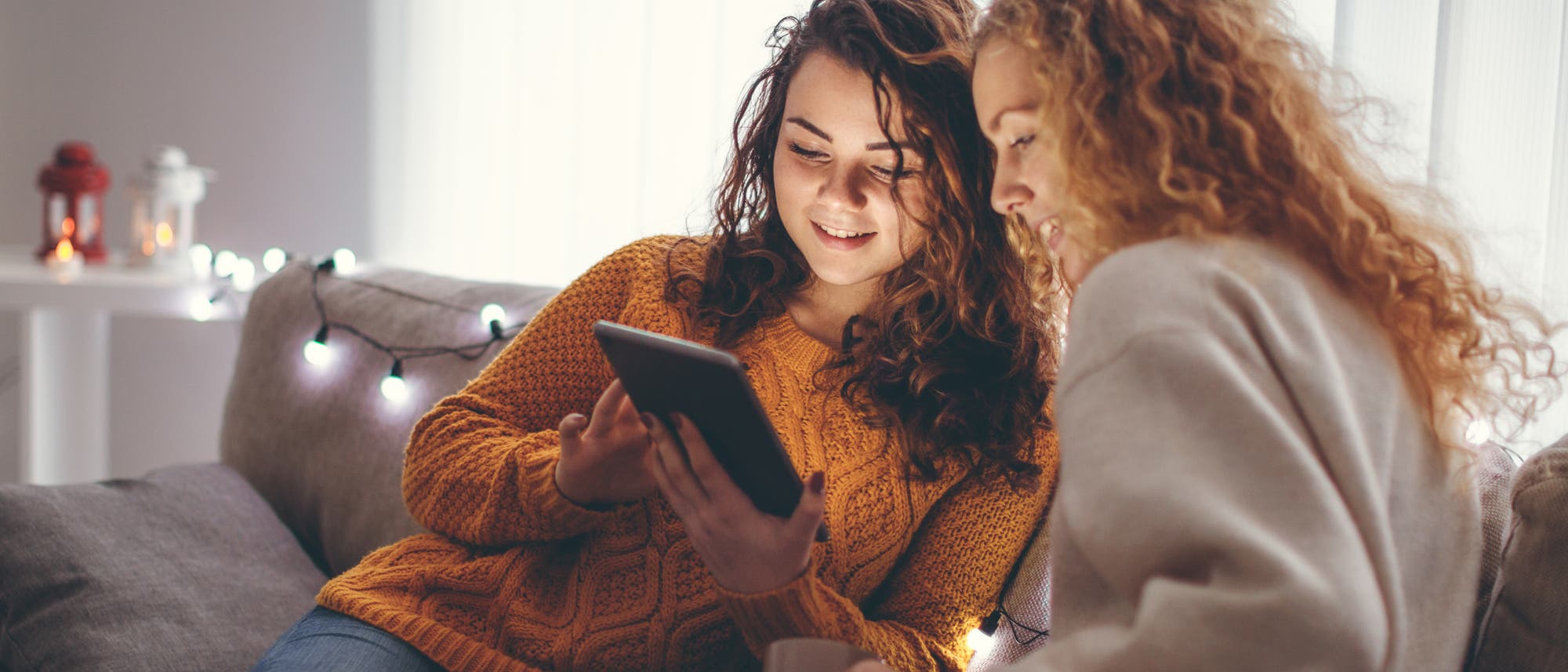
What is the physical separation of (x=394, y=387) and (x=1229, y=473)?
1253 mm

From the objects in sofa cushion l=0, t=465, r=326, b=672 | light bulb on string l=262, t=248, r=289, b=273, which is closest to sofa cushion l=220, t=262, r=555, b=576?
sofa cushion l=0, t=465, r=326, b=672

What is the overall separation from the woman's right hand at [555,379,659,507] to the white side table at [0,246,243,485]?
1.50 meters

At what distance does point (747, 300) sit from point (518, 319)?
48 centimetres

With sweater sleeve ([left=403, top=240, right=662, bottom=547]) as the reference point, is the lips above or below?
above

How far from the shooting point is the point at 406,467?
1.23 metres

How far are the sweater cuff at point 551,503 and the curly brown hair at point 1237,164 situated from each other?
57 cm

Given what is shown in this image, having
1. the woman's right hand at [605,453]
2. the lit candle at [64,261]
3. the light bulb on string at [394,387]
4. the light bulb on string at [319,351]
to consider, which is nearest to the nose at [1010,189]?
the woman's right hand at [605,453]

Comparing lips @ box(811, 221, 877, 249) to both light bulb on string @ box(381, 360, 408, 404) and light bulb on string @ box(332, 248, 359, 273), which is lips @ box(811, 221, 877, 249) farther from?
light bulb on string @ box(332, 248, 359, 273)

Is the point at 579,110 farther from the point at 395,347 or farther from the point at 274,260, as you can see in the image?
the point at 395,347

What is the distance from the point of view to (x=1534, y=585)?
860 millimetres

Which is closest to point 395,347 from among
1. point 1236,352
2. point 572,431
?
point 572,431

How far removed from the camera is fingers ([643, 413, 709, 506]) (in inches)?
36.5

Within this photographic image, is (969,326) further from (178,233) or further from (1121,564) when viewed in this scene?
(178,233)

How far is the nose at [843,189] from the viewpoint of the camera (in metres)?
1.11
